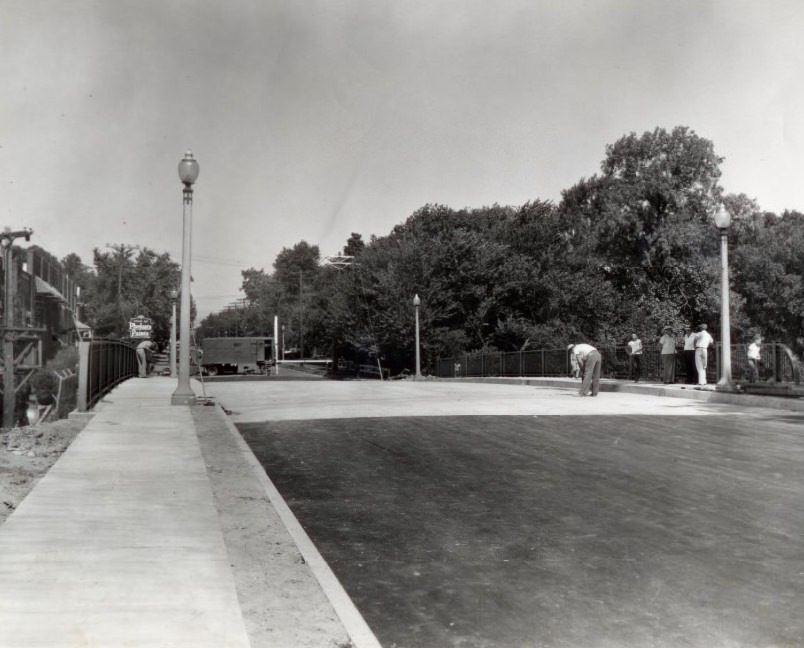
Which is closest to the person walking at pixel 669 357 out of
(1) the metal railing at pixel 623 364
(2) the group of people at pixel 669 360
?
(2) the group of people at pixel 669 360

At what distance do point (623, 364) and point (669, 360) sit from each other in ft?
11.6

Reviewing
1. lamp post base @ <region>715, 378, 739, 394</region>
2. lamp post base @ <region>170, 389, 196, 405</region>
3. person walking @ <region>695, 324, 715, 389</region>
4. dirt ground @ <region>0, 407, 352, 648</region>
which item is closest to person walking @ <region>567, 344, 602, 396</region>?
lamp post base @ <region>715, 378, 739, 394</region>

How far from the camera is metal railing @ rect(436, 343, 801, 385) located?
1917 centimetres

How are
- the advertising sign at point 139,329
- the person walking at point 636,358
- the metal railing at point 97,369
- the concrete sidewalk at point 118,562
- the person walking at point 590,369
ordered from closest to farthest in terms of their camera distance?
1. the concrete sidewalk at point 118,562
2. the metal railing at point 97,369
3. the person walking at point 590,369
4. the person walking at point 636,358
5. the advertising sign at point 139,329

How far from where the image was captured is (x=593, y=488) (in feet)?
24.2

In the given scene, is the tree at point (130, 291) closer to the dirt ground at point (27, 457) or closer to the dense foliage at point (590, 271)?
the dense foliage at point (590, 271)

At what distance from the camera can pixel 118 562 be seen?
464 cm

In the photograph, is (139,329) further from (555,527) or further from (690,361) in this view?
(555,527)

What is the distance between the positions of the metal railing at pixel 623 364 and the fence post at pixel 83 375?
48.6ft

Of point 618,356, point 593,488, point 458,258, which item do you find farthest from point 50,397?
point 593,488

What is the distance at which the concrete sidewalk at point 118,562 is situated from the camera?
3615mm

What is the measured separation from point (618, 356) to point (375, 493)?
21.0 m

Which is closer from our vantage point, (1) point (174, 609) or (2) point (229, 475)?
(1) point (174, 609)

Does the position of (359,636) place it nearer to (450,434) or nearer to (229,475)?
(229,475)
